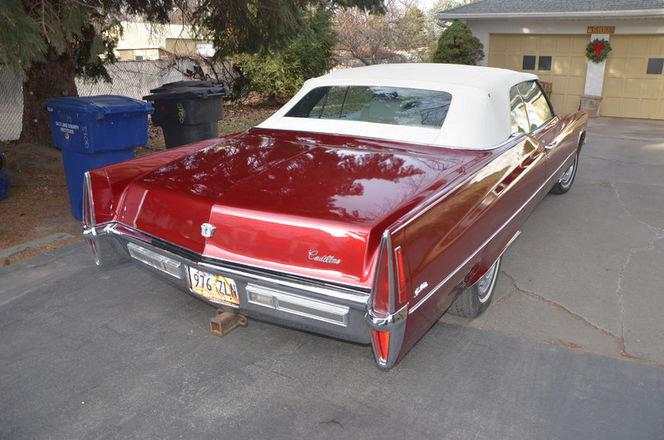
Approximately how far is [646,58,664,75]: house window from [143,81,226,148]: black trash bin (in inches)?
381

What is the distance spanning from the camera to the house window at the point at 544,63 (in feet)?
43.3

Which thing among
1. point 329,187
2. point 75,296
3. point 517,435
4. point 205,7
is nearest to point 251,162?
point 329,187

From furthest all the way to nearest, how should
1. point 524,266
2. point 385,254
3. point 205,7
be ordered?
point 205,7, point 524,266, point 385,254

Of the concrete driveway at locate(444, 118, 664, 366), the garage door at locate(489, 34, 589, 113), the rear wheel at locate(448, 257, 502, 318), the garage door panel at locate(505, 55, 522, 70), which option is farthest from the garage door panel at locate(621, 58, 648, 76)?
the rear wheel at locate(448, 257, 502, 318)

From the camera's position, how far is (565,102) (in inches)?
527

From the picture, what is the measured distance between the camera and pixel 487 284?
145 inches

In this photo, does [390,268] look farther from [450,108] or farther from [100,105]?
[100,105]

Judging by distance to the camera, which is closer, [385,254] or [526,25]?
[385,254]

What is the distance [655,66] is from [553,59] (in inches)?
83.8

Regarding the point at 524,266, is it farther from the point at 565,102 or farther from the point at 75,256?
the point at 565,102

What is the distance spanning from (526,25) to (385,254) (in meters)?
12.4

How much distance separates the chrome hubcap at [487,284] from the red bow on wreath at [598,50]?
1054 cm

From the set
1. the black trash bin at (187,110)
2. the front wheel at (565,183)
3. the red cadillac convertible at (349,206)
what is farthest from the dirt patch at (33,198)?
the front wheel at (565,183)

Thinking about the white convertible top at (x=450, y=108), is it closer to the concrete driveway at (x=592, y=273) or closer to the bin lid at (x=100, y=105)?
the concrete driveway at (x=592, y=273)
